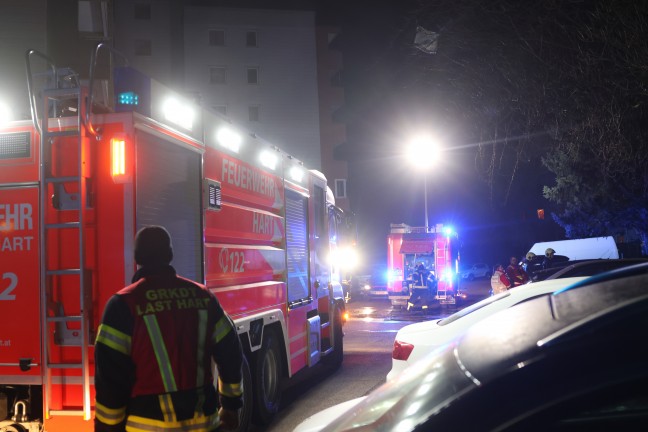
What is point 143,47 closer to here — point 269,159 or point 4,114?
point 269,159

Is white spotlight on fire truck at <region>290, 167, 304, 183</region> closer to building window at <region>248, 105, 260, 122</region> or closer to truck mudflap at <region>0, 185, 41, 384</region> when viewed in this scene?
truck mudflap at <region>0, 185, 41, 384</region>

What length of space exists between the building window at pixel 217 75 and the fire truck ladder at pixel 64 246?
4292 cm

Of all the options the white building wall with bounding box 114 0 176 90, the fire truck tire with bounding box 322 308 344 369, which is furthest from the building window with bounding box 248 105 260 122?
the fire truck tire with bounding box 322 308 344 369

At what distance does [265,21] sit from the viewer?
46.8 metres

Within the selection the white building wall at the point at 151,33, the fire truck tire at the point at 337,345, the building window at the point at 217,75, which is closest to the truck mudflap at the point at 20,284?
the fire truck tire at the point at 337,345

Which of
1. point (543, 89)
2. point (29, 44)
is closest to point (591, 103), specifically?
point (543, 89)

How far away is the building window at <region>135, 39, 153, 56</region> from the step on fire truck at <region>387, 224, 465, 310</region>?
2567cm

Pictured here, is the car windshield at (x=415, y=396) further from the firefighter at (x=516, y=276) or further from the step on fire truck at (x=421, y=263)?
the step on fire truck at (x=421, y=263)

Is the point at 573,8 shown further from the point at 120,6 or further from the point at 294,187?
the point at 120,6

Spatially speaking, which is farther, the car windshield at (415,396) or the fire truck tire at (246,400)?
the fire truck tire at (246,400)

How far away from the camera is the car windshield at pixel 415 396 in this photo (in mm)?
1661

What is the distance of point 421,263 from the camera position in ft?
75.4

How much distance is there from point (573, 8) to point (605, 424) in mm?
6084

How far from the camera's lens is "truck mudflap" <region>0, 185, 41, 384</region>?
484 centimetres
